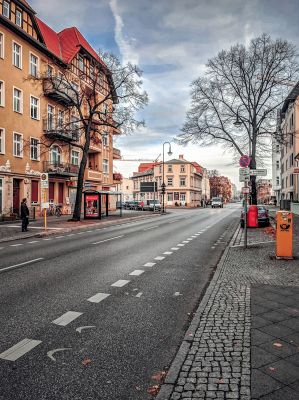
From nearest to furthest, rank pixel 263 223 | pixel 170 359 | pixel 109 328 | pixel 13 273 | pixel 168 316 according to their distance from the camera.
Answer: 1. pixel 170 359
2. pixel 109 328
3. pixel 168 316
4. pixel 13 273
5. pixel 263 223

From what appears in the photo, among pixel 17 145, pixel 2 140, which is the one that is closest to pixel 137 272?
pixel 2 140

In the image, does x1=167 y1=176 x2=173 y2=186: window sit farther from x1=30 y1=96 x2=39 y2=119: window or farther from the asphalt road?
the asphalt road

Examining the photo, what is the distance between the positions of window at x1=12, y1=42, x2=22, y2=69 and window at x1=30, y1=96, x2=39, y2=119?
9.72 feet

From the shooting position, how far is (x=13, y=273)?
8.23 meters

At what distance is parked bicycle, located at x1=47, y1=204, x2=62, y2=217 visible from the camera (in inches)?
1308

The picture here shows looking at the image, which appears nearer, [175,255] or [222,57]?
[175,255]

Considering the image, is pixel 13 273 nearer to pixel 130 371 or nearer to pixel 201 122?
pixel 130 371

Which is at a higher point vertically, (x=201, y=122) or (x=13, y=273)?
(x=201, y=122)

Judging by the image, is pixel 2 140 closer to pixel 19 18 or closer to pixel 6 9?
pixel 6 9

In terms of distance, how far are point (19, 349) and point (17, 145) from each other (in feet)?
89.6

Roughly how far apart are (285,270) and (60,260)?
5.98 m

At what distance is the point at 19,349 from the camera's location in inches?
158

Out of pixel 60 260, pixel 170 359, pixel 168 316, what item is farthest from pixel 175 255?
pixel 170 359

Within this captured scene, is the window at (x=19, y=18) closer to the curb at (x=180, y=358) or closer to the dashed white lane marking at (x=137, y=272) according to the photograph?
the dashed white lane marking at (x=137, y=272)
